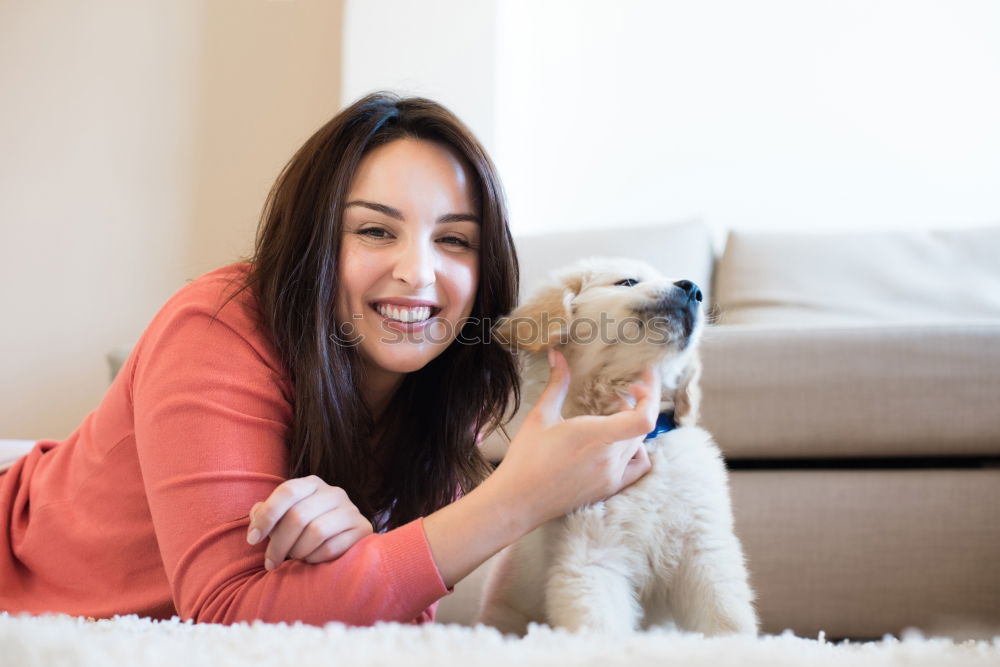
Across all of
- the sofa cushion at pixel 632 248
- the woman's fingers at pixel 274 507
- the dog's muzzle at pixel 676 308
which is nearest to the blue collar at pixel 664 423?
A: the dog's muzzle at pixel 676 308

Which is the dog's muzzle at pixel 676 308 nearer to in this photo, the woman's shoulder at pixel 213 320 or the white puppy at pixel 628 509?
the white puppy at pixel 628 509

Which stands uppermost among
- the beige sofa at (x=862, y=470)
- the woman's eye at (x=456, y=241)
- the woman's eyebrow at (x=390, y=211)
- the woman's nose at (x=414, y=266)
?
the woman's eyebrow at (x=390, y=211)

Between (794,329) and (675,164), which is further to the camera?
(675,164)

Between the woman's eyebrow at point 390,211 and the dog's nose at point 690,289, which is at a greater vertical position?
the woman's eyebrow at point 390,211

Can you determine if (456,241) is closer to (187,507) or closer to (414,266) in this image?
(414,266)

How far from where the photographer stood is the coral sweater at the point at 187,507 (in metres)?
0.90

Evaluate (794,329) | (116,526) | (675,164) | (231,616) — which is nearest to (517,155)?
(675,164)

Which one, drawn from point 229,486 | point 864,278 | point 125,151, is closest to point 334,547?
point 229,486

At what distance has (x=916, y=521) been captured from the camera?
146 cm

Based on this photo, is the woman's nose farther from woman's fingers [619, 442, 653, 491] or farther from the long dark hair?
woman's fingers [619, 442, 653, 491]

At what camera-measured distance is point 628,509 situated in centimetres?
103

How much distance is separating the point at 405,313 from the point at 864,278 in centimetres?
172

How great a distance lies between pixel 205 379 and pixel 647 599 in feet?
2.08

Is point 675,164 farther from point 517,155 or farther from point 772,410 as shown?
point 772,410
